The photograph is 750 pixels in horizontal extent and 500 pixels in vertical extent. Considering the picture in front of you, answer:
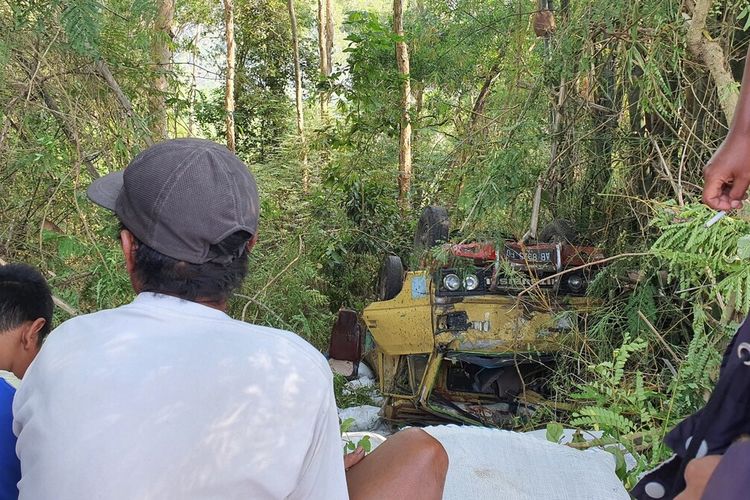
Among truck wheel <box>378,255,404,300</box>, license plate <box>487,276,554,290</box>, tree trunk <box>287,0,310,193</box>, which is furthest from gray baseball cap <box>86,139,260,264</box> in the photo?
tree trunk <box>287,0,310,193</box>

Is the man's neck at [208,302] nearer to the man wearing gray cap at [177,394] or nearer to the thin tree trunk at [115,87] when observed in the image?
the man wearing gray cap at [177,394]

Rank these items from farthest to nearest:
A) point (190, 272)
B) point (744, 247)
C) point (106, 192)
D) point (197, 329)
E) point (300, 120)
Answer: point (300, 120), point (744, 247), point (106, 192), point (190, 272), point (197, 329)

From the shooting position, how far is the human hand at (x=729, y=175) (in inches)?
66.0

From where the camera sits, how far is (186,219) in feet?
4.53

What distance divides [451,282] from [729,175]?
3.03 m

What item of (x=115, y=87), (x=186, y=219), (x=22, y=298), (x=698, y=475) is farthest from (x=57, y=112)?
(x=698, y=475)

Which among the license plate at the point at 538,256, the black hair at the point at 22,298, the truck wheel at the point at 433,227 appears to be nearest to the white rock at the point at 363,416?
the truck wheel at the point at 433,227

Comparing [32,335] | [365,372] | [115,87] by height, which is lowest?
[365,372]

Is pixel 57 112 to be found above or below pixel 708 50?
below

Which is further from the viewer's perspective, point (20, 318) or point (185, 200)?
point (20, 318)

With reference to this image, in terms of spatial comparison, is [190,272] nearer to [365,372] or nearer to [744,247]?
[744,247]

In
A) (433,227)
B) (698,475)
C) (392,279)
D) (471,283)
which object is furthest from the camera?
(392,279)

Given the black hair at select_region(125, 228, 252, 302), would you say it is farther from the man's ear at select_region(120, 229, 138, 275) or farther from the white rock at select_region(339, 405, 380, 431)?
the white rock at select_region(339, 405, 380, 431)

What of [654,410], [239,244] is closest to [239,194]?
[239,244]
